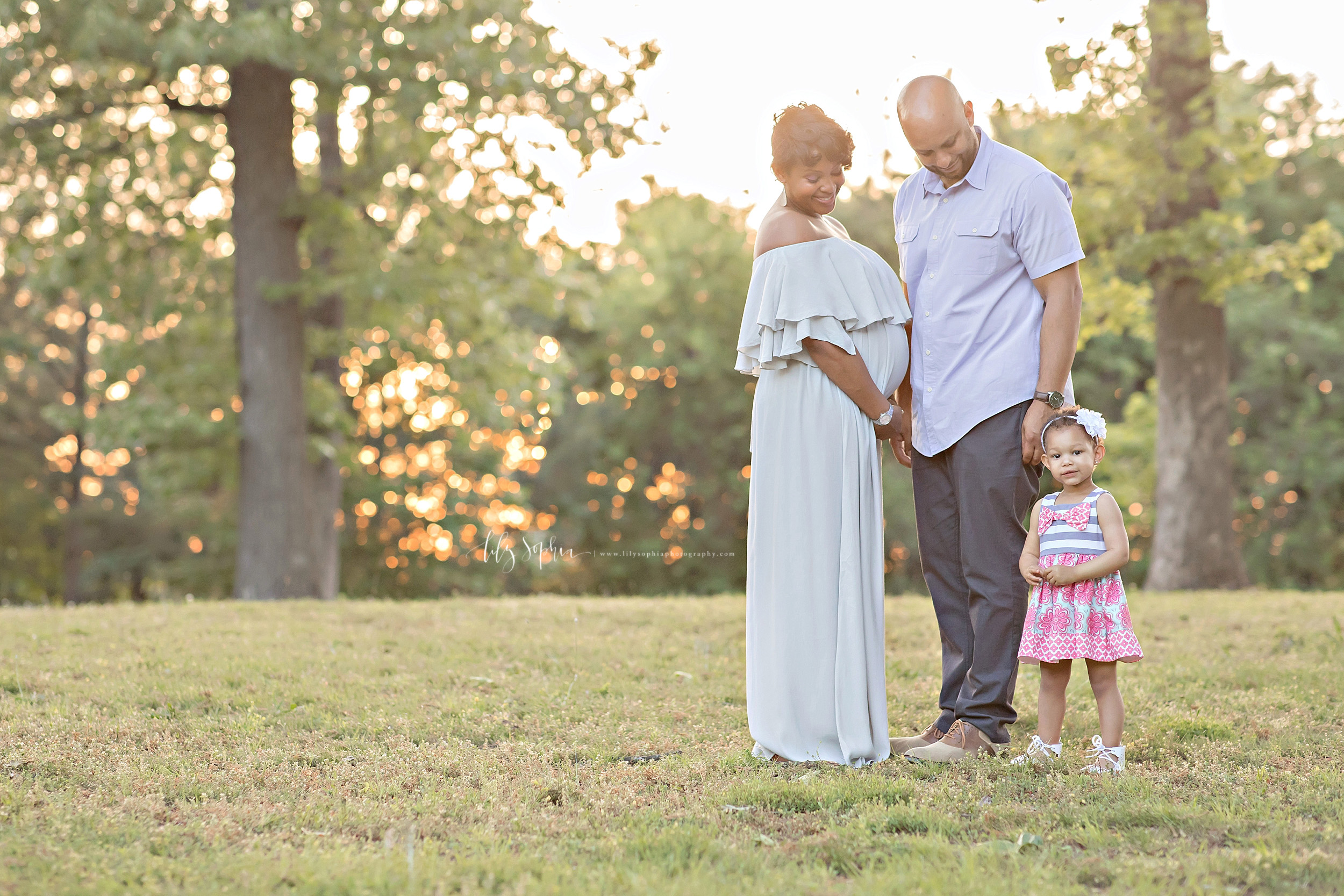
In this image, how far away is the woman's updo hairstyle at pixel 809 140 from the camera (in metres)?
3.84

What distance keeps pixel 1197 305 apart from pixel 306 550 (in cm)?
940

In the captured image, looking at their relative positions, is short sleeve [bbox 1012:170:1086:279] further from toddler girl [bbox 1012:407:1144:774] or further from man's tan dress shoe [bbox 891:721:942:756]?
man's tan dress shoe [bbox 891:721:942:756]

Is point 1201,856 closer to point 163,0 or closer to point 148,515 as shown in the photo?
point 163,0

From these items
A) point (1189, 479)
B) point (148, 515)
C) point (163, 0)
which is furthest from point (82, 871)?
point (148, 515)

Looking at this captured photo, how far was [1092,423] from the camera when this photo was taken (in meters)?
3.59

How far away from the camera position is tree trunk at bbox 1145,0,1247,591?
35.0ft

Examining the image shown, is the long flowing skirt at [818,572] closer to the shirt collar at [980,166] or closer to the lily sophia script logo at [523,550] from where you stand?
the shirt collar at [980,166]

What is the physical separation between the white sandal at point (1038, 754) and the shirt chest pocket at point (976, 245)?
5.27 feet

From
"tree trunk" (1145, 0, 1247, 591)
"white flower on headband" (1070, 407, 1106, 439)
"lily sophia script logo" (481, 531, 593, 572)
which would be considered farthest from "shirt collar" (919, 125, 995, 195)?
"tree trunk" (1145, 0, 1247, 591)

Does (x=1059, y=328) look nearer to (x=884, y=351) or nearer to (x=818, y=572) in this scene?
(x=884, y=351)

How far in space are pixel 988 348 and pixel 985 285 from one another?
0.74 ft

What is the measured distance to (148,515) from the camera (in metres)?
25.4

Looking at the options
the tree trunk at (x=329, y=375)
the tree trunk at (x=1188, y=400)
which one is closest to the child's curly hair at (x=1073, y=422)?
the tree trunk at (x=1188, y=400)

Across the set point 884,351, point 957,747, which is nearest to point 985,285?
point 884,351
